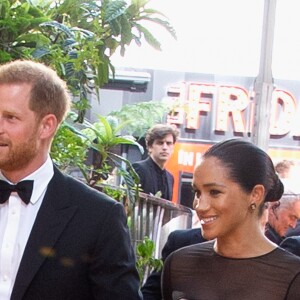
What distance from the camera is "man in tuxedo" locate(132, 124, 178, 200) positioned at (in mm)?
4910

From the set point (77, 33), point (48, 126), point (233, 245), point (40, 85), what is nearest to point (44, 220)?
point (48, 126)

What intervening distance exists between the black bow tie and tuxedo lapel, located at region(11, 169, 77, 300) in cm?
5

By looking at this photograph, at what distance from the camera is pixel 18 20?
3.00 m

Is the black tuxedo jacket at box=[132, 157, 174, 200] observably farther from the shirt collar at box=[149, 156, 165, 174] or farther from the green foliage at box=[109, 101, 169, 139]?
the green foliage at box=[109, 101, 169, 139]

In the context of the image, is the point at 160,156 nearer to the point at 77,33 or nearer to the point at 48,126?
the point at 77,33

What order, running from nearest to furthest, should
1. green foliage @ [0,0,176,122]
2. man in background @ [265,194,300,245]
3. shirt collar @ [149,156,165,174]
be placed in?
green foliage @ [0,0,176,122], man in background @ [265,194,300,245], shirt collar @ [149,156,165,174]

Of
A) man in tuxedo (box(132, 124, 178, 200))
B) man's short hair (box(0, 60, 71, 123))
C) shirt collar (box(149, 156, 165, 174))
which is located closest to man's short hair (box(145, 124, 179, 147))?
man in tuxedo (box(132, 124, 178, 200))

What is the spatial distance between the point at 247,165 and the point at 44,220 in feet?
1.77

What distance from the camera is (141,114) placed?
429 cm

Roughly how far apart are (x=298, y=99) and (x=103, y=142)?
6.50 ft

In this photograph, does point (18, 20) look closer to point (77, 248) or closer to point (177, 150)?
point (77, 248)

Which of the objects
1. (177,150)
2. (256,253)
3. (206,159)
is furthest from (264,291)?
(177,150)

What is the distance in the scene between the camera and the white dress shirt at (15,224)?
1.94 m

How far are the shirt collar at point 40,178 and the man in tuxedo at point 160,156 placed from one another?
278 centimetres
